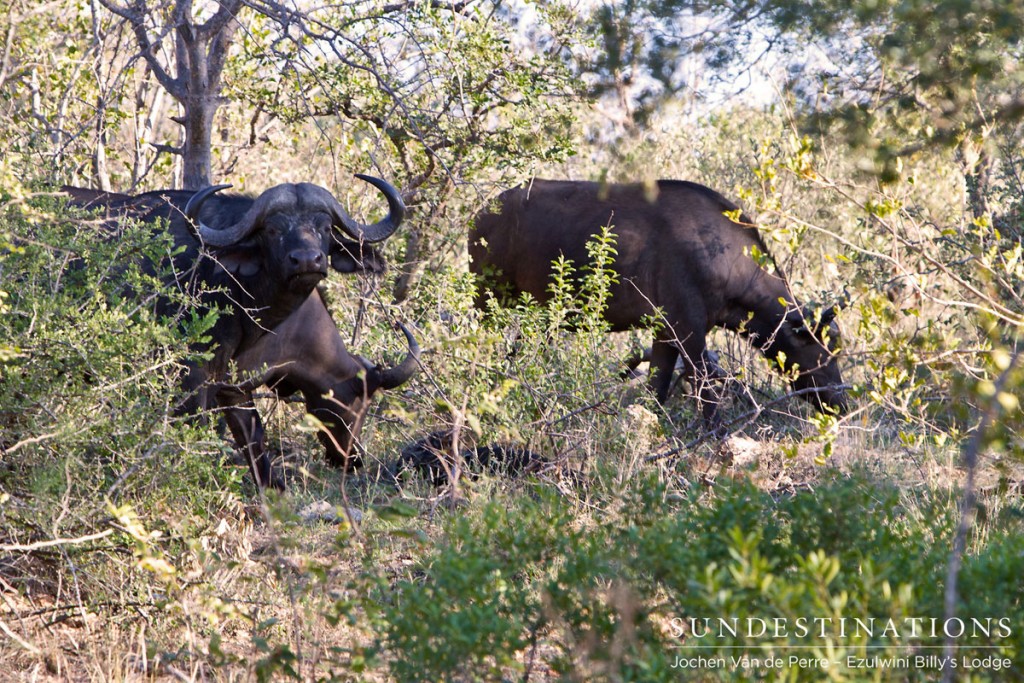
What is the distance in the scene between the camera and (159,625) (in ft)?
13.1

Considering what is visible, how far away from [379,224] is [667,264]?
2566mm

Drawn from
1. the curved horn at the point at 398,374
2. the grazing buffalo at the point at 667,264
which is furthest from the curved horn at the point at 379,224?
the grazing buffalo at the point at 667,264

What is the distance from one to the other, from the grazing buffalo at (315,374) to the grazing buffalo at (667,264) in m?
1.73

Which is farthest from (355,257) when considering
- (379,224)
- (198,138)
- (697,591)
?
(697,591)

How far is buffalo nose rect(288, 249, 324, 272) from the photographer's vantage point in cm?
571

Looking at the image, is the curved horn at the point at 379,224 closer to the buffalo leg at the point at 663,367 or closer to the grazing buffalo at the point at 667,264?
the grazing buffalo at the point at 667,264

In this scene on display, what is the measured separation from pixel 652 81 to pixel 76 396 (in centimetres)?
239

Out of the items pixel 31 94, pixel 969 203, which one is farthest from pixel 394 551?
pixel 31 94

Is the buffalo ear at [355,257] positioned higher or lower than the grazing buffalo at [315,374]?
higher

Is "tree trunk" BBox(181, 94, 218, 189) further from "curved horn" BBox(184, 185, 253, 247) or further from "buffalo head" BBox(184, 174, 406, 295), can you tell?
"curved horn" BBox(184, 185, 253, 247)

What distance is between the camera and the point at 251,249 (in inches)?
243

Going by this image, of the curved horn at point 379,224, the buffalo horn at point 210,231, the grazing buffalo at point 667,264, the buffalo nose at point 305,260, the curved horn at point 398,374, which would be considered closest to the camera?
the buffalo nose at point 305,260

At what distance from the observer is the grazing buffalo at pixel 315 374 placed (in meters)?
6.49

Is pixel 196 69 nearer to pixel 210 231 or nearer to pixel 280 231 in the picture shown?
pixel 210 231
